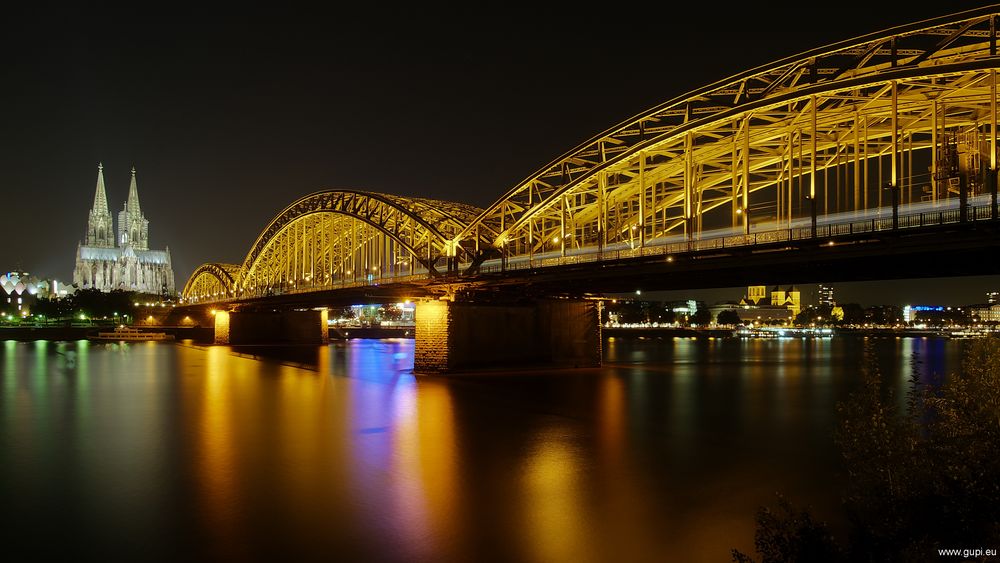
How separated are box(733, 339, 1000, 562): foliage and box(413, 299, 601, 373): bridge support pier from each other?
3622cm

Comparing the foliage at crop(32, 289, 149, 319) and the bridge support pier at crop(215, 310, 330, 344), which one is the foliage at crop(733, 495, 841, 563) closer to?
the bridge support pier at crop(215, 310, 330, 344)

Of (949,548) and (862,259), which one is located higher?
(862,259)

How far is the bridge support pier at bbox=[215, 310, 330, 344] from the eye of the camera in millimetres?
103750

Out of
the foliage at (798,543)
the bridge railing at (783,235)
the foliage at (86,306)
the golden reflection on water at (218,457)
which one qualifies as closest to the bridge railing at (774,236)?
the bridge railing at (783,235)

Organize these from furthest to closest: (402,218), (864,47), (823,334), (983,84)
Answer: (823,334) → (402,218) → (864,47) → (983,84)

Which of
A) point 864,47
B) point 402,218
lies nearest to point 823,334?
point 402,218

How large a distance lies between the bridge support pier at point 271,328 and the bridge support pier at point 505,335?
58109 mm

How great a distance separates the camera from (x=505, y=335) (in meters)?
51.5

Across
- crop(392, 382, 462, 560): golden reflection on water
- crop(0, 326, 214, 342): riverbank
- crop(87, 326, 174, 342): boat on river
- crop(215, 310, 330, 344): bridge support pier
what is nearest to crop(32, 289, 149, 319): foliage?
crop(0, 326, 214, 342): riverbank

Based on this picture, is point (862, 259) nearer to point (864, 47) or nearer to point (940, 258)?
point (940, 258)

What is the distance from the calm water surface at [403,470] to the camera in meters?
13.9

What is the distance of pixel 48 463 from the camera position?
69.5 ft

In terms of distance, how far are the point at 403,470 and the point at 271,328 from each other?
92071 mm

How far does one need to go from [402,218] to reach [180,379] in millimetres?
29574
